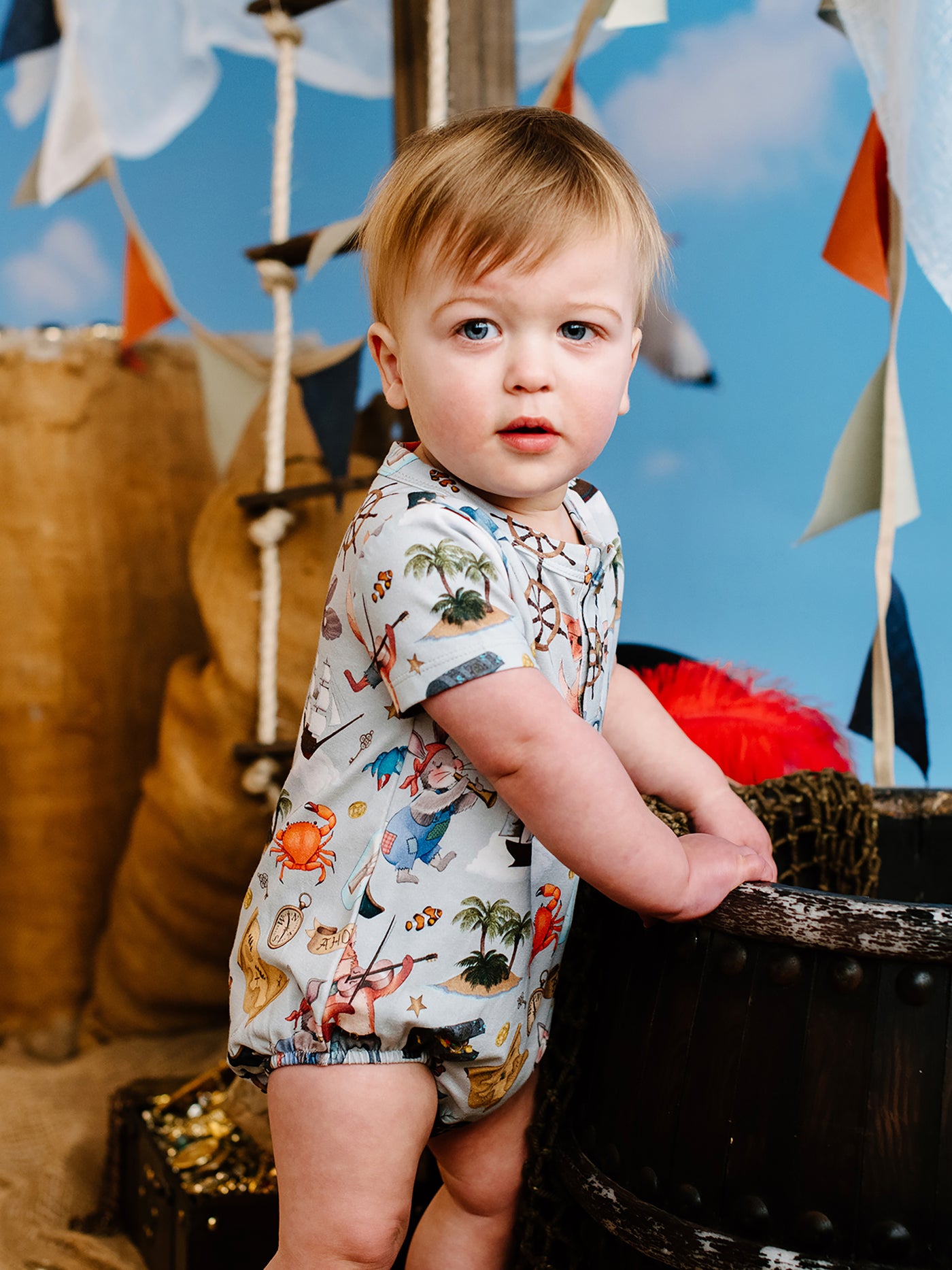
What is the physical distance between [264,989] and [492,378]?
0.42 metres

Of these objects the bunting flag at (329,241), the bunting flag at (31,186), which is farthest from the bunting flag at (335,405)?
the bunting flag at (31,186)

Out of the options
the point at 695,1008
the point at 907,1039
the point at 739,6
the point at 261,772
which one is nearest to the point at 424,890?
the point at 695,1008

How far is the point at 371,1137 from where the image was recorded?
0.73 metres

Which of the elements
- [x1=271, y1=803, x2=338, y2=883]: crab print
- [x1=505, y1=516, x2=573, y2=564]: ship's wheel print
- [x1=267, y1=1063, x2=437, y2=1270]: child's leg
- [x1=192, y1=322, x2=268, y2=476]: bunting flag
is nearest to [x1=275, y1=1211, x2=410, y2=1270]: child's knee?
[x1=267, y1=1063, x2=437, y2=1270]: child's leg

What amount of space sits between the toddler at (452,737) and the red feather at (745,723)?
0.35 metres

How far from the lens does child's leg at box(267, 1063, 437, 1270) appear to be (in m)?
0.72

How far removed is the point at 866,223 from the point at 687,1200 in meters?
0.99

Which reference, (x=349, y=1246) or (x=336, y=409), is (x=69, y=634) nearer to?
(x=336, y=409)

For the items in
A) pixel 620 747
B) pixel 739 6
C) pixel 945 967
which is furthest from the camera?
pixel 739 6

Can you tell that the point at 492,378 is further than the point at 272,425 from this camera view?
No

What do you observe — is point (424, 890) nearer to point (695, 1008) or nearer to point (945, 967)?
point (695, 1008)

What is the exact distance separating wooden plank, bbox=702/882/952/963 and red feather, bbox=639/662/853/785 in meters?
0.43

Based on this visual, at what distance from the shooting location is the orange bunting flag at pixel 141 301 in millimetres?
1746

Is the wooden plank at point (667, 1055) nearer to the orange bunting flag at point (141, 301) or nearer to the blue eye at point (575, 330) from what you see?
the blue eye at point (575, 330)
